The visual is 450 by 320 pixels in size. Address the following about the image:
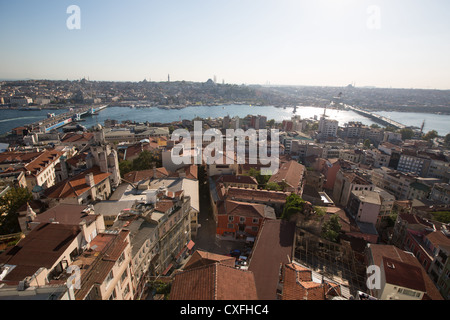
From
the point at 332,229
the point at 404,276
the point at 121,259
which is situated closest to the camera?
the point at 121,259

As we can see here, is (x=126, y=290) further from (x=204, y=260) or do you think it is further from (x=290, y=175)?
(x=290, y=175)

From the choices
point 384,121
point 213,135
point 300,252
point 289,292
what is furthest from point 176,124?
point 384,121

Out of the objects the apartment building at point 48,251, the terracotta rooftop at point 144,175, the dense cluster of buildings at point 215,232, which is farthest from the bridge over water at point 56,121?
the apartment building at point 48,251

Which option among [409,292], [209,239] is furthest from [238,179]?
[409,292]

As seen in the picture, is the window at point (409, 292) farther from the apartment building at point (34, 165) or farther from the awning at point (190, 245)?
the apartment building at point (34, 165)
